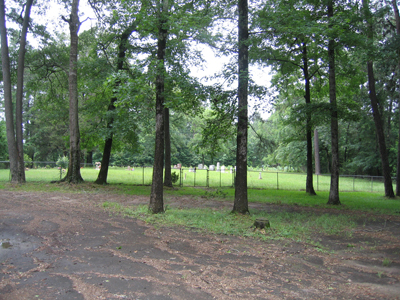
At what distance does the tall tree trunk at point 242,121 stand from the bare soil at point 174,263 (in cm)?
305

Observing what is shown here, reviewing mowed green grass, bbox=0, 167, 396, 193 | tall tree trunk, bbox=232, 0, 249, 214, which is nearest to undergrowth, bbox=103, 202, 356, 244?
tall tree trunk, bbox=232, 0, 249, 214

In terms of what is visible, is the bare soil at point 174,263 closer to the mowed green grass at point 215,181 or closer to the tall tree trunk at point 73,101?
the tall tree trunk at point 73,101

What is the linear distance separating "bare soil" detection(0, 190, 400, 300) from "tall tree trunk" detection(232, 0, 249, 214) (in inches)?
120

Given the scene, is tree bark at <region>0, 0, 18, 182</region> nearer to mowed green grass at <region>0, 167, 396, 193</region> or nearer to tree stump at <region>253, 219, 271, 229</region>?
mowed green grass at <region>0, 167, 396, 193</region>

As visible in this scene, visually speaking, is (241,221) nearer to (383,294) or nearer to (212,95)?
(212,95)

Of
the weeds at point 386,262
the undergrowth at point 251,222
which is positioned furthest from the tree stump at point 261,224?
the weeds at point 386,262

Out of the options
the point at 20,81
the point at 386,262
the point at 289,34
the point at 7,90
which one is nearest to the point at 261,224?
the point at 386,262

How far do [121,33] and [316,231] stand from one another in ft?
54.4

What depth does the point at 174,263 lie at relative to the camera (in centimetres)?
557

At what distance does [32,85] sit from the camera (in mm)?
20953

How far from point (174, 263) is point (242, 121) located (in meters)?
6.17

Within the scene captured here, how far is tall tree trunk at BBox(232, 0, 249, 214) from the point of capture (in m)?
10.5

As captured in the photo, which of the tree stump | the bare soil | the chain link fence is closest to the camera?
the bare soil

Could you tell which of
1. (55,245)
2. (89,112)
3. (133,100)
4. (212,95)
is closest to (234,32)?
Answer: (212,95)
